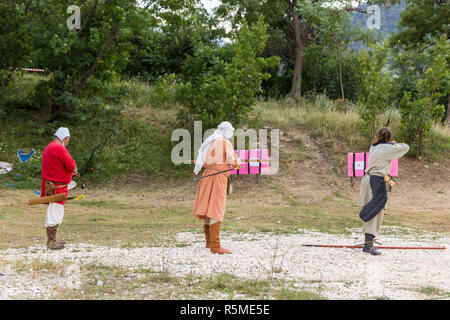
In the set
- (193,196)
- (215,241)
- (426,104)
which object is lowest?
(193,196)

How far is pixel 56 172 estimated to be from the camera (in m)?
8.38

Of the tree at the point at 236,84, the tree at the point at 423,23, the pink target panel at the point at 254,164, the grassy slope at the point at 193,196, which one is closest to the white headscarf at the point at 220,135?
the grassy slope at the point at 193,196

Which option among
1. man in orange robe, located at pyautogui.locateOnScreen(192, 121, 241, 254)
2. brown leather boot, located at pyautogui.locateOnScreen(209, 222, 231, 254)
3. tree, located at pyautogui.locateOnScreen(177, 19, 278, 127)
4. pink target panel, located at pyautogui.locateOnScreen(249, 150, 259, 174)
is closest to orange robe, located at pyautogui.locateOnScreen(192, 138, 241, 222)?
man in orange robe, located at pyautogui.locateOnScreen(192, 121, 241, 254)

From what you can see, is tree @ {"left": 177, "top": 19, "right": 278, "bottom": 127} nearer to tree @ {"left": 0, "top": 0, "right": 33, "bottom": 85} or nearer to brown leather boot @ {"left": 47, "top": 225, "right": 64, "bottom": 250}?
tree @ {"left": 0, "top": 0, "right": 33, "bottom": 85}

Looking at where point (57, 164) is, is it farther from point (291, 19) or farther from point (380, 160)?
point (291, 19)

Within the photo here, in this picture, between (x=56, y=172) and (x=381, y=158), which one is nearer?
(x=381, y=158)

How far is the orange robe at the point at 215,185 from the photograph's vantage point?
793 cm

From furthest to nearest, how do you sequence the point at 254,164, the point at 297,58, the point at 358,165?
1. the point at 297,58
2. the point at 254,164
3. the point at 358,165

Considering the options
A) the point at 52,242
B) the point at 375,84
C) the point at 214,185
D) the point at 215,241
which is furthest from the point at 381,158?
the point at 375,84

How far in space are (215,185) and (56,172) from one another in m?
2.56

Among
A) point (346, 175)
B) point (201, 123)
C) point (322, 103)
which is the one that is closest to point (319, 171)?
point (346, 175)

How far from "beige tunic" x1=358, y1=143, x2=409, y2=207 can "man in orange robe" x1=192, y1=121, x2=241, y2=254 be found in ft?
6.81
